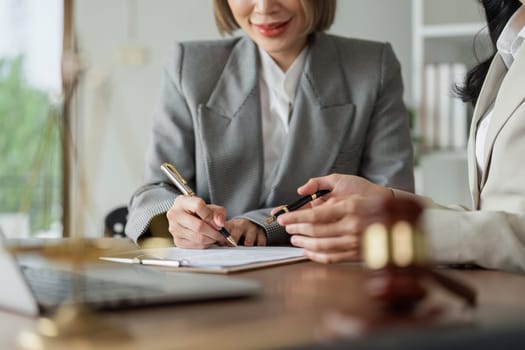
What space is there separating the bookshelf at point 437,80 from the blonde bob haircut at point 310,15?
157 cm

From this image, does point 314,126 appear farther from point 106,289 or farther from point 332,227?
point 106,289

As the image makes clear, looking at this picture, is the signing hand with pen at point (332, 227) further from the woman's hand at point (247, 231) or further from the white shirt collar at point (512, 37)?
the white shirt collar at point (512, 37)

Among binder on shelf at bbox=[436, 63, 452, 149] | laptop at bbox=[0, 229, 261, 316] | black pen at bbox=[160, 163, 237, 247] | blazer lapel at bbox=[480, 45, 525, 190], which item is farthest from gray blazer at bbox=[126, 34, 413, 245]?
binder on shelf at bbox=[436, 63, 452, 149]

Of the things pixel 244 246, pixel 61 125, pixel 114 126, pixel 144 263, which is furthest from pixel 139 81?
pixel 61 125

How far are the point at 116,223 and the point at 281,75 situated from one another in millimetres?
582

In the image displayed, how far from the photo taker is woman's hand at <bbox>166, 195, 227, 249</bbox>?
147cm

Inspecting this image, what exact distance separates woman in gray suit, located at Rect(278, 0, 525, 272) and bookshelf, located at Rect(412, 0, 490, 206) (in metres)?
1.90

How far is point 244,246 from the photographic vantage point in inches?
61.2

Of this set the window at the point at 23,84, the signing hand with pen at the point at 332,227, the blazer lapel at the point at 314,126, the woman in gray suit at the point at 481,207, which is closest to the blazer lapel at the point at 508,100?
the woman in gray suit at the point at 481,207

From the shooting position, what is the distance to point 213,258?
1.26 metres

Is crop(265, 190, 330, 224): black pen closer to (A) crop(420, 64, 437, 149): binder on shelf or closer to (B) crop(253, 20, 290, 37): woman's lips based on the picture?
(B) crop(253, 20, 290, 37): woman's lips

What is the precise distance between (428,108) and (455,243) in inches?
96.9

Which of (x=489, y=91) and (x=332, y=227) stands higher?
(x=489, y=91)

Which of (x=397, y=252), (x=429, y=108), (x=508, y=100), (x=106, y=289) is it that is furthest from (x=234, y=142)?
(x=429, y=108)
